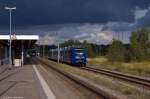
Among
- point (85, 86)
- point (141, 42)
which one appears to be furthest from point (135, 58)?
point (85, 86)

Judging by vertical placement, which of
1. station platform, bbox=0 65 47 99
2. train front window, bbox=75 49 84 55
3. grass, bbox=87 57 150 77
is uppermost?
train front window, bbox=75 49 84 55

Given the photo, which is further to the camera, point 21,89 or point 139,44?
point 139,44

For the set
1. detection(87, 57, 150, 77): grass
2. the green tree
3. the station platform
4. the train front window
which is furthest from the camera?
the green tree

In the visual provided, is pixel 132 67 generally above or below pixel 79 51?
below

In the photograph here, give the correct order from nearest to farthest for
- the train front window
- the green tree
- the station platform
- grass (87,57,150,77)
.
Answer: the station platform, grass (87,57,150,77), the train front window, the green tree

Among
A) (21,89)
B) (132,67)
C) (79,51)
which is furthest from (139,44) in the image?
(21,89)

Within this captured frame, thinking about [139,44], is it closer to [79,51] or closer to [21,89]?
[79,51]

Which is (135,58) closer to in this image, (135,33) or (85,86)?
(135,33)

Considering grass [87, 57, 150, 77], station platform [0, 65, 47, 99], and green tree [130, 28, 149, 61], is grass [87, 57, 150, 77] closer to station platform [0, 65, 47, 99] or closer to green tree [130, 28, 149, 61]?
station platform [0, 65, 47, 99]

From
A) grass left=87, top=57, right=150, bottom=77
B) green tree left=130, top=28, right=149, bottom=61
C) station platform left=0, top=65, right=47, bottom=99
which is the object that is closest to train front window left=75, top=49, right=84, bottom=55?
grass left=87, top=57, right=150, bottom=77

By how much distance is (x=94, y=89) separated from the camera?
20.4m

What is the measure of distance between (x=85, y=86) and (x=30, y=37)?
43.6 meters

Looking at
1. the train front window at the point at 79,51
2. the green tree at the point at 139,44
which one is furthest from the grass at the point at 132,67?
the green tree at the point at 139,44

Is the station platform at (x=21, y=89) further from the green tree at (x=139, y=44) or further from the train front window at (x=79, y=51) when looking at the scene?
the green tree at (x=139, y=44)
